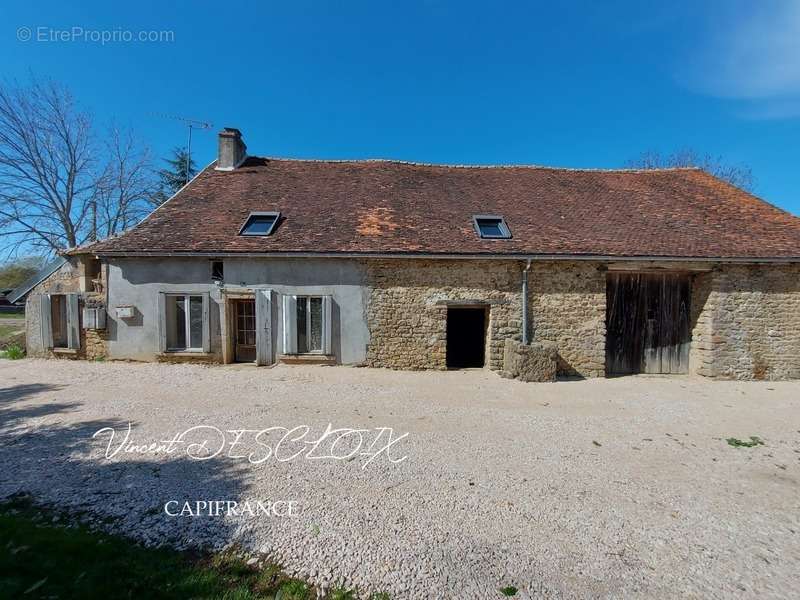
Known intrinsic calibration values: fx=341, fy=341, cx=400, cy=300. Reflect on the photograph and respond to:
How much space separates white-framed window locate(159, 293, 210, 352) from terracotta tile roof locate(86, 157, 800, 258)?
48.0 inches

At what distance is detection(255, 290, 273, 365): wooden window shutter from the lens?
8.16m

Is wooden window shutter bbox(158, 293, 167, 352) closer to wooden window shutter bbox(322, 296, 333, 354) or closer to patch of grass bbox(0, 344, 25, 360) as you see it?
wooden window shutter bbox(322, 296, 333, 354)

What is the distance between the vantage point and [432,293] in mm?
8172

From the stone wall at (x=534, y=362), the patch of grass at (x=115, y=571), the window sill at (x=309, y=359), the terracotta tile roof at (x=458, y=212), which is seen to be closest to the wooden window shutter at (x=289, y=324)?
the window sill at (x=309, y=359)

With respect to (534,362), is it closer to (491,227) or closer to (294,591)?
(491,227)

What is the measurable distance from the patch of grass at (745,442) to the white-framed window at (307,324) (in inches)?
280

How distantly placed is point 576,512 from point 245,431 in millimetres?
3948

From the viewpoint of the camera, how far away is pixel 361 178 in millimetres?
10977

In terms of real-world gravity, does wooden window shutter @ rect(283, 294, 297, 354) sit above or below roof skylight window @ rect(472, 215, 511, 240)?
below

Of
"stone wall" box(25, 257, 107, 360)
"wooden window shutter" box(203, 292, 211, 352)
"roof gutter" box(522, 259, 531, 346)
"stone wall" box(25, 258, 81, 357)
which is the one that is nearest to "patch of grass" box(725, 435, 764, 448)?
"roof gutter" box(522, 259, 531, 346)

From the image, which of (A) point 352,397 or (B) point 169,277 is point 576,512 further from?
(B) point 169,277

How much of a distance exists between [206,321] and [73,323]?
3.42 meters

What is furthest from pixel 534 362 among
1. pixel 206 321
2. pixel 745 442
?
pixel 206 321

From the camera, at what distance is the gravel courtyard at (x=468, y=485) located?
2.39m
